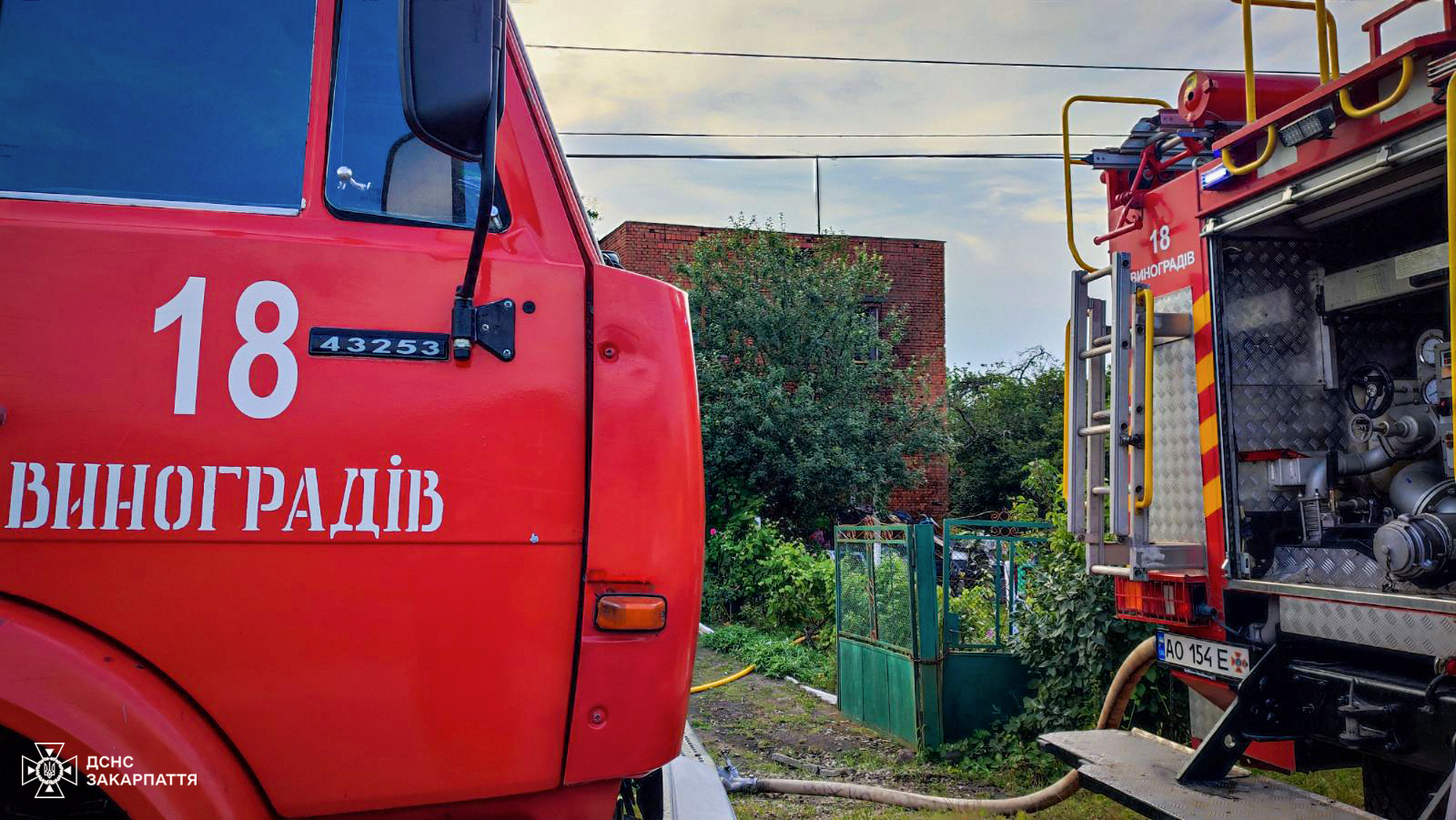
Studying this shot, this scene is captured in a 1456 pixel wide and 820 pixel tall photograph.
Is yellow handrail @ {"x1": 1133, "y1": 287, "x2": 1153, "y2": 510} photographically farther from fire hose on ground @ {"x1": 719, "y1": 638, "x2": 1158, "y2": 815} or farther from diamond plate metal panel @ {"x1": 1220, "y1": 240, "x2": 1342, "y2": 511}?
fire hose on ground @ {"x1": 719, "y1": 638, "x2": 1158, "y2": 815}

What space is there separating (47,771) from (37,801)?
0.46 ft

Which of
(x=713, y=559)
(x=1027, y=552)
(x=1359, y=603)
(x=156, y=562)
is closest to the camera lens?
(x=156, y=562)

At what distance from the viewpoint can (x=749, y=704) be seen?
8.96m

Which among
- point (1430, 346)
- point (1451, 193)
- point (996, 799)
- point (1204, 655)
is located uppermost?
point (1451, 193)

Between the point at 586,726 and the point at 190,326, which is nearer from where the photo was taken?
the point at 190,326

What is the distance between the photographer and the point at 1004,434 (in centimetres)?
3145

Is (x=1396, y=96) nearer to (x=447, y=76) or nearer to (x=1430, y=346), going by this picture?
(x=1430, y=346)

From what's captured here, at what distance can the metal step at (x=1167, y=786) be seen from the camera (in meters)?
3.71

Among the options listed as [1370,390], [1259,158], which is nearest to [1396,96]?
[1259,158]

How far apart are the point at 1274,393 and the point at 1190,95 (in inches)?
58.4

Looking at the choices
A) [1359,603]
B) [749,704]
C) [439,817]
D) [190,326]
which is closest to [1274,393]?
[1359,603]

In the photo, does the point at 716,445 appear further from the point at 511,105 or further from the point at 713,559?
the point at 511,105

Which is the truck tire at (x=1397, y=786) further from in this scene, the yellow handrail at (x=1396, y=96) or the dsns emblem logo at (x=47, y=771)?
the dsns emblem logo at (x=47, y=771)

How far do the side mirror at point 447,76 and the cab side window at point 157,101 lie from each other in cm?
37
